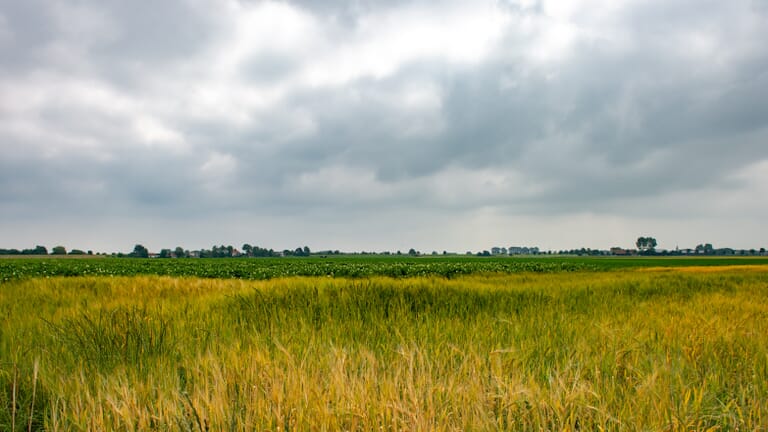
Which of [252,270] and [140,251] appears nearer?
[252,270]

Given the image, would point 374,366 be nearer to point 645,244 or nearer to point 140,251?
point 140,251

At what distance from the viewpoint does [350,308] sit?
184 inches

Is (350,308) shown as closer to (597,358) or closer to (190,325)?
(190,325)

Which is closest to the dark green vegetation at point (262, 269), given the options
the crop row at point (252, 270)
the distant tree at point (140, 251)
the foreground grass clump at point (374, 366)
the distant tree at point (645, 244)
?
the crop row at point (252, 270)

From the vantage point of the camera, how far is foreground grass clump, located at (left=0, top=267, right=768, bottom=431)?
1764 millimetres

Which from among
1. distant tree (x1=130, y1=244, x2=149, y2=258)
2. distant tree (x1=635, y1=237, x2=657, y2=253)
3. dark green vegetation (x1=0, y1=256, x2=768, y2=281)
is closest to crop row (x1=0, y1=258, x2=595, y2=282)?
dark green vegetation (x1=0, y1=256, x2=768, y2=281)

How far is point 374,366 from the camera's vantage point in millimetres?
2357

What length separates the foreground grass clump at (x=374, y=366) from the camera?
1.76 metres

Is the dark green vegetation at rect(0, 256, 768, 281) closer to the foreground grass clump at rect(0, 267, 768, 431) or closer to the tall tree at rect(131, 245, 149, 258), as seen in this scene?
the foreground grass clump at rect(0, 267, 768, 431)

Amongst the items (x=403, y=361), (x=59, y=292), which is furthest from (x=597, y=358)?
(x=59, y=292)

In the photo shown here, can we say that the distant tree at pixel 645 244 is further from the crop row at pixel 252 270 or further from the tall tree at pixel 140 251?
the tall tree at pixel 140 251

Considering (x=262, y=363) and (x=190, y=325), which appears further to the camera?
(x=190, y=325)

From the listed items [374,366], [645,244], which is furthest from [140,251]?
[645,244]

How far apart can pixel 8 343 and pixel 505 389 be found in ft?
15.3
